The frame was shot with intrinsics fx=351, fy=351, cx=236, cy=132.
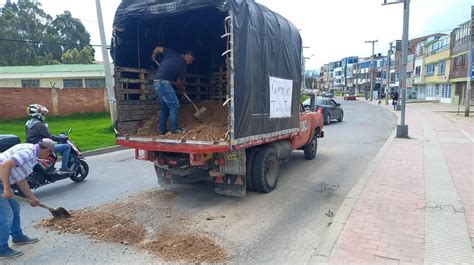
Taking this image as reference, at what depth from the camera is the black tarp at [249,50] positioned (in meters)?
5.29

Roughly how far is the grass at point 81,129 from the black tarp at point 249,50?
21.2 feet

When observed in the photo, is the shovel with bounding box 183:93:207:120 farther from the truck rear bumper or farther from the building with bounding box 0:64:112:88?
the building with bounding box 0:64:112:88

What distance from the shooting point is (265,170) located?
653cm

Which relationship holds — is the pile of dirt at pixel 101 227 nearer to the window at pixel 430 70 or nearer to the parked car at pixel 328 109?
the parked car at pixel 328 109

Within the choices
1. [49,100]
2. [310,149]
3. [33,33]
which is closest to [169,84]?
[310,149]

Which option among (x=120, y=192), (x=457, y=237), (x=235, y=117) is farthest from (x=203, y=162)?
→ (x=457, y=237)

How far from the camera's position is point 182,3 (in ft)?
18.1

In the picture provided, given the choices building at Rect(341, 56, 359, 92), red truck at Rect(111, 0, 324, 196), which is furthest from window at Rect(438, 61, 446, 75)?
building at Rect(341, 56, 359, 92)

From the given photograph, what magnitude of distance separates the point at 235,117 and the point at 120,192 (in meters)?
3.04

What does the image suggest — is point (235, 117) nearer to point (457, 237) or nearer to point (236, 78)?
point (236, 78)

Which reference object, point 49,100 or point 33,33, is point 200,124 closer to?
point 49,100

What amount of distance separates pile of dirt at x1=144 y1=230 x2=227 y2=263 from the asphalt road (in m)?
0.13

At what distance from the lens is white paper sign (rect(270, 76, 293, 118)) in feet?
21.3

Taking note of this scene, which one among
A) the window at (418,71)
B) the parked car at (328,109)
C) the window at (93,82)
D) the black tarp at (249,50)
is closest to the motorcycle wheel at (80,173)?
the black tarp at (249,50)
